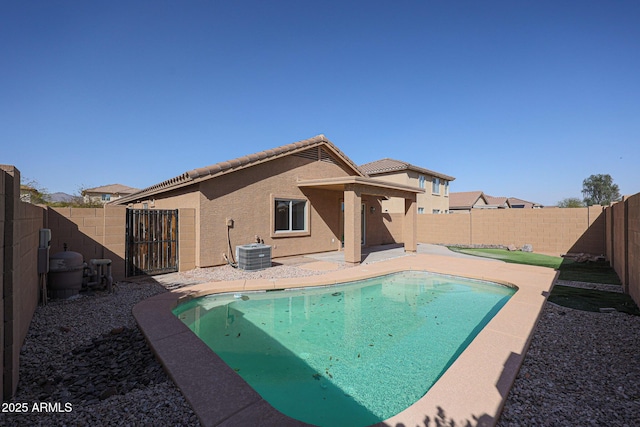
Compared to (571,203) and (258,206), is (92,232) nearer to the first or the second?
(258,206)

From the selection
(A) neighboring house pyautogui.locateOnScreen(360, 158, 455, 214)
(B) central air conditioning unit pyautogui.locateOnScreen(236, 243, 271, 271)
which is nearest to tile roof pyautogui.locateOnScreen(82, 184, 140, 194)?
(A) neighboring house pyautogui.locateOnScreen(360, 158, 455, 214)

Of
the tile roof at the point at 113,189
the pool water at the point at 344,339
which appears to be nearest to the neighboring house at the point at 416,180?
the pool water at the point at 344,339

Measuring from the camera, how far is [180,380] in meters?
3.45

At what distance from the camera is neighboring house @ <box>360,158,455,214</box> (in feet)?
85.7

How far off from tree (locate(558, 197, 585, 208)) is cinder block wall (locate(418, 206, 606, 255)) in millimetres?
53274

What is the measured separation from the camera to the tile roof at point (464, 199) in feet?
131

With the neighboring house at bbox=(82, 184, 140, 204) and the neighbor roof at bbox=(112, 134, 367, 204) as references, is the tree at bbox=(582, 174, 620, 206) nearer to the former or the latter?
the neighbor roof at bbox=(112, 134, 367, 204)

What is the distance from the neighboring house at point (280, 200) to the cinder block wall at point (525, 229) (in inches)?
273

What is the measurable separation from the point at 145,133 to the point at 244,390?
2042 cm

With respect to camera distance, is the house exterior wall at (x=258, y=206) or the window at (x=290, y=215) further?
the window at (x=290, y=215)

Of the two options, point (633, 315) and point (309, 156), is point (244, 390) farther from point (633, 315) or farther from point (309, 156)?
point (309, 156)

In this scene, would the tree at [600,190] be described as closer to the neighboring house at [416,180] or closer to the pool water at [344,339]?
the neighboring house at [416,180]

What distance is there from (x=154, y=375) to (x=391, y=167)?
25.6 m

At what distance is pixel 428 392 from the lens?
3.32m
